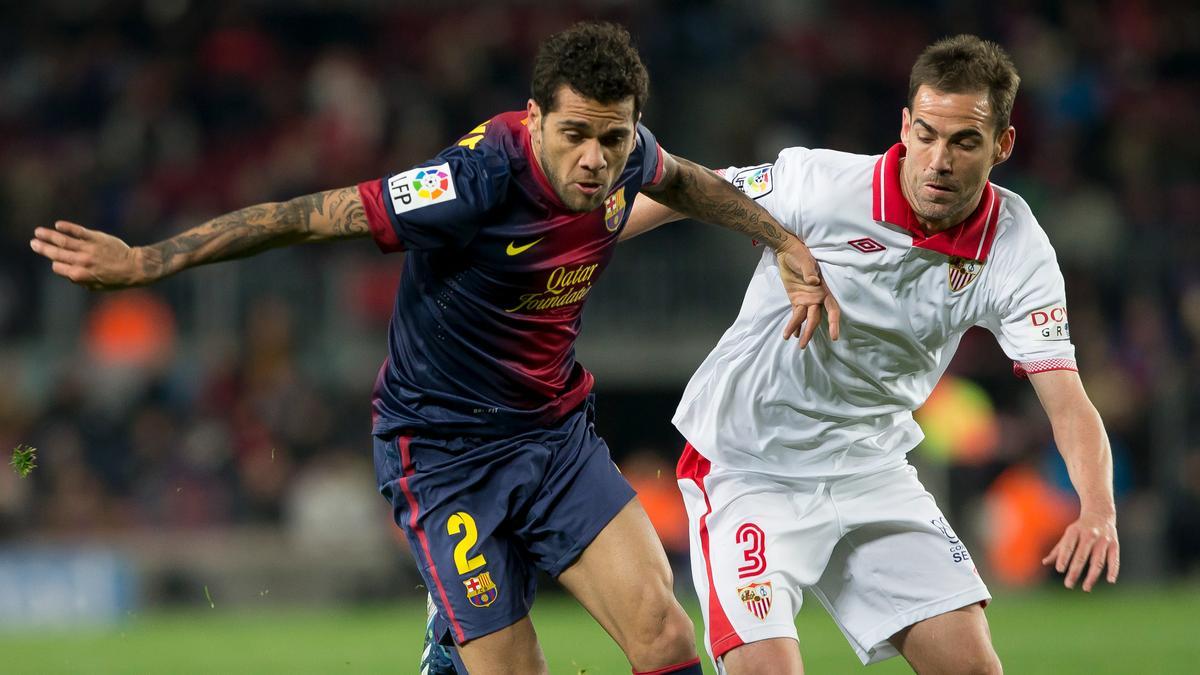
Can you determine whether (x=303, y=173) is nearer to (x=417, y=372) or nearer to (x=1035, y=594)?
(x=1035, y=594)

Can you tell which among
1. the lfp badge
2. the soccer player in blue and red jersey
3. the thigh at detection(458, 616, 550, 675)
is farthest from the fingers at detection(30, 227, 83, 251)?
the thigh at detection(458, 616, 550, 675)

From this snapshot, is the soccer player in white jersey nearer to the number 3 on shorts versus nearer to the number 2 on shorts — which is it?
the number 2 on shorts

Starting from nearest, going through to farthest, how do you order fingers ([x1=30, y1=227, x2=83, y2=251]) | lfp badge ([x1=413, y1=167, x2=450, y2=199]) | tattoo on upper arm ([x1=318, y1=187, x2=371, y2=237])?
fingers ([x1=30, y1=227, x2=83, y2=251])
tattoo on upper arm ([x1=318, y1=187, x2=371, y2=237])
lfp badge ([x1=413, y1=167, x2=450, y2=199])

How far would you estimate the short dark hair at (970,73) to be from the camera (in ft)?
17.7

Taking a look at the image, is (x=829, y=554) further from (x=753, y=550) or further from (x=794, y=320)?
(x=794, y=320)

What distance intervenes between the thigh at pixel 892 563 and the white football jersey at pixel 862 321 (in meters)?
0.13

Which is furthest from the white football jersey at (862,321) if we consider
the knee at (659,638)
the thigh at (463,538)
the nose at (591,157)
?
the nose at (591,157)

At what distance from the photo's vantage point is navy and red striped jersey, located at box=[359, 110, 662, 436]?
5133mm

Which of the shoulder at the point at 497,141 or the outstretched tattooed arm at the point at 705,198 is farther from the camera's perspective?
the outstretched tattooed arm at the point at 705,198

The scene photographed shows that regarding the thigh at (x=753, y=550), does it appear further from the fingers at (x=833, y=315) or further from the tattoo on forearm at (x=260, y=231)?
the tattoo on forearm at (x=260, y=231)

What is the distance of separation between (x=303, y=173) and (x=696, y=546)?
10.9 metres

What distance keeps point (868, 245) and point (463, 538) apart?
1693 mm

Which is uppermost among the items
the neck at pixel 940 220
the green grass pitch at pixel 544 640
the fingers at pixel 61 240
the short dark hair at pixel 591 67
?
the short dark hair at pixel 591 67

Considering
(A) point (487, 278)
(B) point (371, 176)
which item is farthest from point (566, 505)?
(B) point (371, 176)
